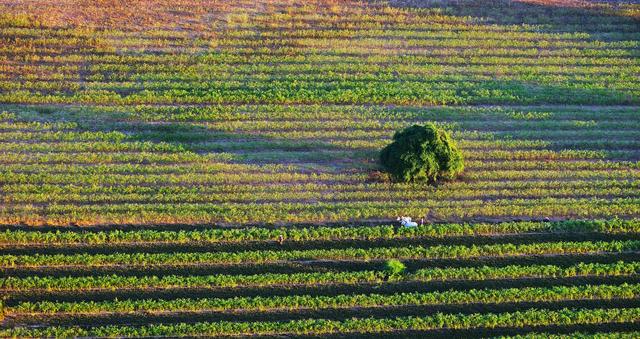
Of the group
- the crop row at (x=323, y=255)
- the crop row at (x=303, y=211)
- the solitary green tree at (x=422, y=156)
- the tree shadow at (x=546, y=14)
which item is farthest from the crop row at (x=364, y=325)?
the tree shadow at (x=546, y=14)

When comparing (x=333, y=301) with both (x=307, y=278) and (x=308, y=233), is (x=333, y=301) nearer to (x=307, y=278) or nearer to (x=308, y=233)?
(x=307, y=278)

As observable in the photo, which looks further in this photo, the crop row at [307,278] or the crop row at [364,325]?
the crop row at [307,278]

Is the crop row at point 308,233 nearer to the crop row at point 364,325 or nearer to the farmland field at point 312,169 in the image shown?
the farmland field at point 312,169

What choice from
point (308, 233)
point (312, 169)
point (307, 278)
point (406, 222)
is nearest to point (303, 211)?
point (308, 233)

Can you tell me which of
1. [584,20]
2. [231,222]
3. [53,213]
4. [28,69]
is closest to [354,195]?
[231,222]

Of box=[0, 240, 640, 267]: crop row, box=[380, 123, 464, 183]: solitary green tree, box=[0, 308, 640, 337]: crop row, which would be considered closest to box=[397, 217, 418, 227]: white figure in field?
box=[0, 240, 640, 267]: crop row

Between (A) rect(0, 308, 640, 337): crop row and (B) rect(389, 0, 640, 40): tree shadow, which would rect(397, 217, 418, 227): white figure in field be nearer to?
(A) rect(0, 308, 640, 337): crop row

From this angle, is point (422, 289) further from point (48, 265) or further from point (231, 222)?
point (48, 265)
